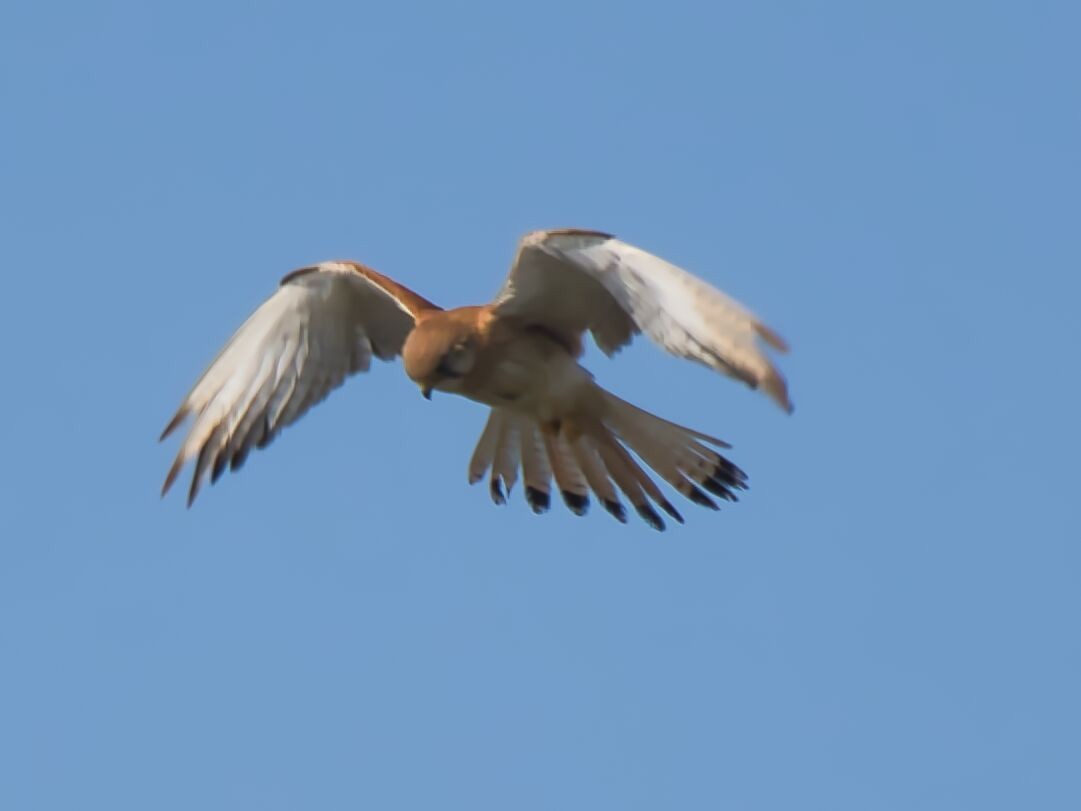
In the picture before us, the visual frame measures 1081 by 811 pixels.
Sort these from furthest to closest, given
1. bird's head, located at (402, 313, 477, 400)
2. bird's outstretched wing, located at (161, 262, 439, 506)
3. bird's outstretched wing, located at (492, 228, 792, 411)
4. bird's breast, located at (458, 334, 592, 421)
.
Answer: bird's outstretched wing, located at (161, 262, 439, 506)
bird's breast, located at (458, 334, 592, 421)
bird's head, located at (402, 313, 477, 400)
bird's outstretched wing, located at (492, 228, 792, 411)

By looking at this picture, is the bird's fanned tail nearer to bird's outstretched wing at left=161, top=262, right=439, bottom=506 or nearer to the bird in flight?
the bird in flight

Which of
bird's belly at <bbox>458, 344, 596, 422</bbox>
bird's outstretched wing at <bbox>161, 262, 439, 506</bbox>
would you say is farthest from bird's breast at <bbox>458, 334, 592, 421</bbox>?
bird's outstretched wing at <bbox>161, 262, 439, 506</bbox>

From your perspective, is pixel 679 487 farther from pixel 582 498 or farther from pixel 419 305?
pixel 419 305

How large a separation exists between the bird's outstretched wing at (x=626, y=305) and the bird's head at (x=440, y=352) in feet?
0.70

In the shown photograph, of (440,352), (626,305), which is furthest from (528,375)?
(626,305)

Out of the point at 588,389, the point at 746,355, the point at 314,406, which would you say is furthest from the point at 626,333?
the point at 746,355

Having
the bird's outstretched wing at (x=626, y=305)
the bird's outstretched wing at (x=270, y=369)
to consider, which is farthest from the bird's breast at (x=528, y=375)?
the bird's outstretched wing at (x=270, y=369)

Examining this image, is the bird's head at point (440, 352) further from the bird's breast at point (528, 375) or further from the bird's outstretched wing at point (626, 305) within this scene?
the bird's outstretched wing at point (626, 305)

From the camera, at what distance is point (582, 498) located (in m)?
10.2

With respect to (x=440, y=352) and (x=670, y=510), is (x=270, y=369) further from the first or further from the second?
(x=670, y=510)

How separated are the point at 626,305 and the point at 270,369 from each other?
263 centimetres

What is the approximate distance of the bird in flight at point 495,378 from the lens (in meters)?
9.54

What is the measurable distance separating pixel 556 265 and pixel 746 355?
188 cm

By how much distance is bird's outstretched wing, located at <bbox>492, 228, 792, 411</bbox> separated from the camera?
741 centimetres
